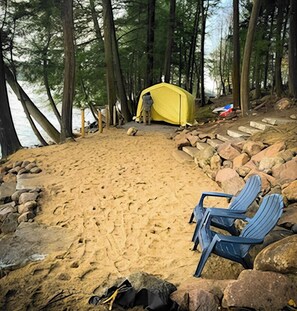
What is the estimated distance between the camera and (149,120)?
1262 cm

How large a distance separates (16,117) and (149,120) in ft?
57.1

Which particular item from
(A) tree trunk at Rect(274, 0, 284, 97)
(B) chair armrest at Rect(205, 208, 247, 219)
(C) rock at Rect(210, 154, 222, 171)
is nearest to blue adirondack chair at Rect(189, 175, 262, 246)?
(B) chair armrest at Rect(205, 208, 247, 219)

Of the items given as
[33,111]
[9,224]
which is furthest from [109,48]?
[9,224]

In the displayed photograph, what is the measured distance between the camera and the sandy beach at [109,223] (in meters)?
2.88

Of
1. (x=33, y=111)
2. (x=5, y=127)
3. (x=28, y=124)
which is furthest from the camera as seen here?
(x=28, y=124)

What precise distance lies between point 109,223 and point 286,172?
264 centimetres

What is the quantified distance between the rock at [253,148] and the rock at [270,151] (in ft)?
0.61

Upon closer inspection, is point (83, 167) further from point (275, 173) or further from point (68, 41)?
point (68, 41)

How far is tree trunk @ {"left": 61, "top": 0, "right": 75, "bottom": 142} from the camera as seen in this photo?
9.14m

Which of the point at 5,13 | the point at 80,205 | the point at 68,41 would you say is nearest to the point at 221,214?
the point at 80,205

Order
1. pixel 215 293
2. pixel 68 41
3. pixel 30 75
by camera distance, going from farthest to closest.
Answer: pixel 30 75 → pixel 68 41 → pixel 215 293

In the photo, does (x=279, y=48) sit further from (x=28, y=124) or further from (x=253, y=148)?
(x=28, y=124)

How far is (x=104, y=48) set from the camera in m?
14.0

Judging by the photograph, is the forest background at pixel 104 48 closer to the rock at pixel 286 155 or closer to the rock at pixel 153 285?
the rock at pixel 286 155
